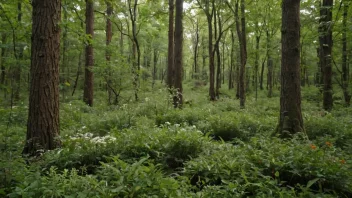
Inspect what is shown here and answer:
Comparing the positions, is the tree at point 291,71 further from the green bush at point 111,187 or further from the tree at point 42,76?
the tree at point 42,76

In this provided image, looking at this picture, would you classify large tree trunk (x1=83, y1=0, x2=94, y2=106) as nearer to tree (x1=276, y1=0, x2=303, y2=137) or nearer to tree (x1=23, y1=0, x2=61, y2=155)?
tree (x1=23, y1=0, x2=61, y2=155)

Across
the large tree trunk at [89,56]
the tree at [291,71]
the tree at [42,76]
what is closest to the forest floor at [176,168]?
the tree at [42,76]

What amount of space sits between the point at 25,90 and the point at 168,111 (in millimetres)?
13495

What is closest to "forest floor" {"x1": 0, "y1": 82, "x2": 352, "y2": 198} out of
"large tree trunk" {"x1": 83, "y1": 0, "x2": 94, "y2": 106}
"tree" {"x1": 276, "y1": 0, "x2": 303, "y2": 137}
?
"tree" {"x1": 276, "y1": 0, "x2": 303, "y2": 137}

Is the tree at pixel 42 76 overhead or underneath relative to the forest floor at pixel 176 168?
overhead

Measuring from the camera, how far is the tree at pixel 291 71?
586 centimetres

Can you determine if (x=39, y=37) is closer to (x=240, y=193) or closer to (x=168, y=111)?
(x=240, y=193)

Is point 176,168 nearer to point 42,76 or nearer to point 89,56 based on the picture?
point 42,76

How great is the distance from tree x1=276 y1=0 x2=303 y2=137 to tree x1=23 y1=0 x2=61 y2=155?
5.40 meters

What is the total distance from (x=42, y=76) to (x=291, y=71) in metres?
5.81

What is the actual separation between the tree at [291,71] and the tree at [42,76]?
540 cm

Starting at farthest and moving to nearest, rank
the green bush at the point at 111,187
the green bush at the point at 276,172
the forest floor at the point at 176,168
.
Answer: the green bush at the point at 276,172, the forest floor at the point at 176,168, the green bush at the point at 111,187

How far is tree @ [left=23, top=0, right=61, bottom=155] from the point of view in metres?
4.82

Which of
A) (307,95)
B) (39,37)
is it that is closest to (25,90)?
(39,37)
